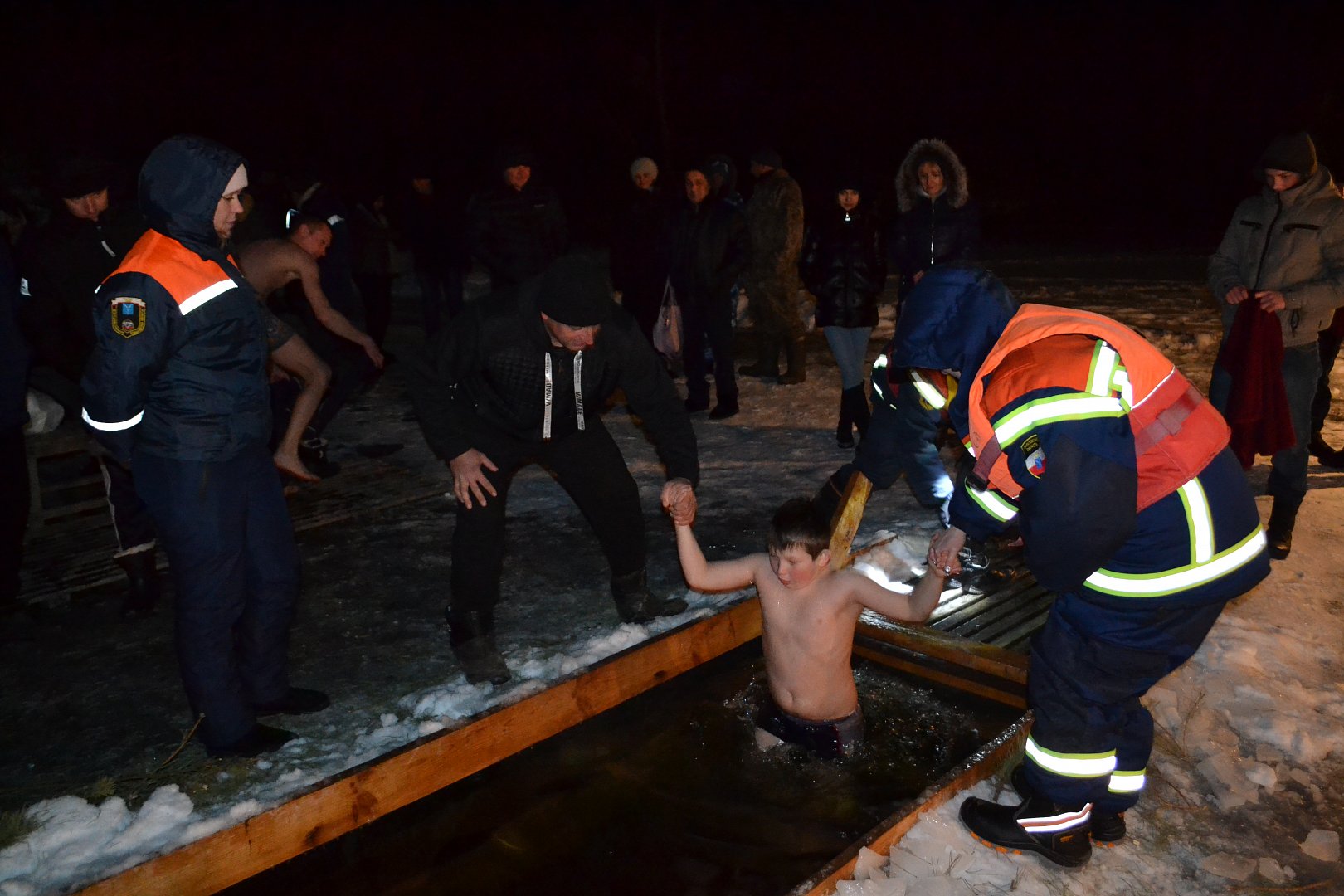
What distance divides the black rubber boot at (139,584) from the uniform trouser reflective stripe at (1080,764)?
13.4 ft

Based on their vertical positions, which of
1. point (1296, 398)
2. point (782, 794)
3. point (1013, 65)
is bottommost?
point (782, 794)

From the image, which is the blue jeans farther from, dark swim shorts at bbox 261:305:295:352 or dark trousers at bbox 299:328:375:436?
A: dark swim shorts at bbox 261:305:295:352

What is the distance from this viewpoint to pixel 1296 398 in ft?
17.5

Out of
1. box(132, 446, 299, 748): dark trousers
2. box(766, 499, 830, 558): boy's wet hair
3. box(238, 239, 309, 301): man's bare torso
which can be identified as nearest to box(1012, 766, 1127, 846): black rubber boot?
box(766, 499, 830, 558): boy's wet hair

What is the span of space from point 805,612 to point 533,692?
1.06 meters

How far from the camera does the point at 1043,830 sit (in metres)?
3.30

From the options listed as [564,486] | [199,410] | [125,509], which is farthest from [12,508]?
[564,486]

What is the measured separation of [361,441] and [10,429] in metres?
3.14

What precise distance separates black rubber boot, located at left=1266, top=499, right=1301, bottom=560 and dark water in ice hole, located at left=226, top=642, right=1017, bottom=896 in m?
2.15

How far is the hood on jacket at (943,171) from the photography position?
245 inches

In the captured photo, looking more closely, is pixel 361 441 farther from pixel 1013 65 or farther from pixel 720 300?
pixel 1013 65

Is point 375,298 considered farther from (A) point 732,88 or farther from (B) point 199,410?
(A) point 732,88

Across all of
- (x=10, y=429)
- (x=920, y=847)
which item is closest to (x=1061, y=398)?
(x=920, y=847)

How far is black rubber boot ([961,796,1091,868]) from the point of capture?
3.28 meters
